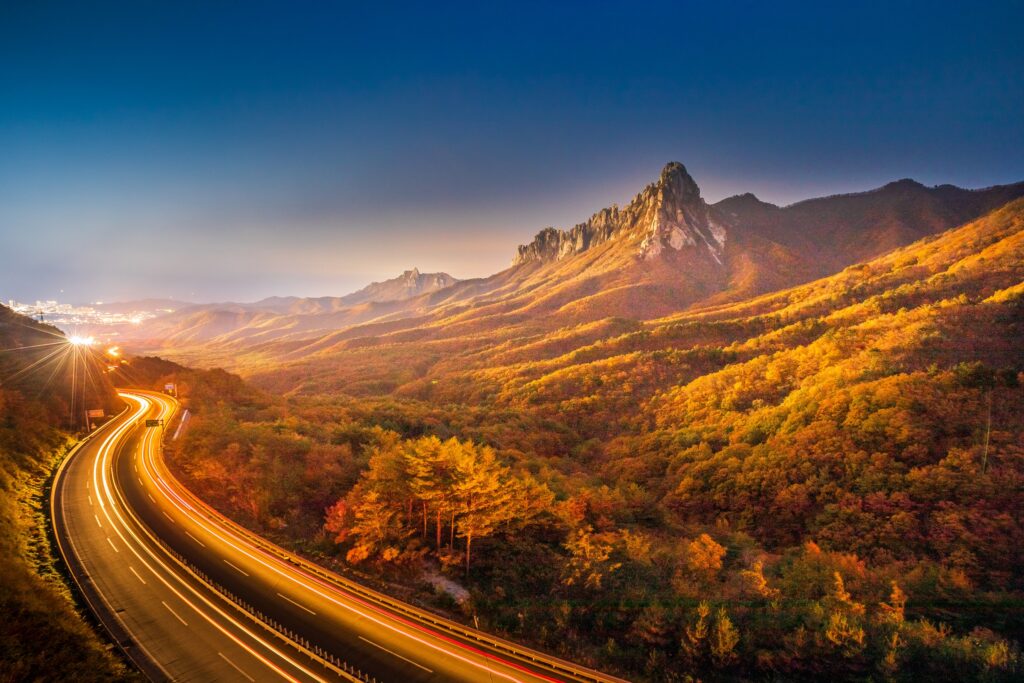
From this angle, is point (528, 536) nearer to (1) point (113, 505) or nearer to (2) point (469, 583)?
(2) point (469, 583)

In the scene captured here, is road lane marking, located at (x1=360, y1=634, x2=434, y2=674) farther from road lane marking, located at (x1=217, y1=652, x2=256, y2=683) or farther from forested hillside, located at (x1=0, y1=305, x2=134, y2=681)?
forested hillside, located at (x1=0, y1=305, x2=134, y2=681)

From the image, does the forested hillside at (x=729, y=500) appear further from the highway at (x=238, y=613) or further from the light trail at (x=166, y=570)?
the light trail at (x=166, y=570)

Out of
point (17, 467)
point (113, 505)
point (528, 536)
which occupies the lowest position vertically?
point (528, 536)

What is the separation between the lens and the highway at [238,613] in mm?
19844

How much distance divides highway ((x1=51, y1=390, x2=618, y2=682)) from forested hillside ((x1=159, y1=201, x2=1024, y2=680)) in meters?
2.87

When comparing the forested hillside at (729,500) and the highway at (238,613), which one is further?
the forested hillside at (729,500)

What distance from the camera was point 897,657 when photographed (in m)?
20.3

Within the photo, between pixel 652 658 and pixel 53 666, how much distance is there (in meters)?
25.8

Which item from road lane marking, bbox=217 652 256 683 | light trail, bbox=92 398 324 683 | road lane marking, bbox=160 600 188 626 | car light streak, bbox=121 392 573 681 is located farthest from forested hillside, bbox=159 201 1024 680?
road lane marking, bbox=217 652 256 683

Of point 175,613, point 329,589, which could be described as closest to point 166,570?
A: point 175,613

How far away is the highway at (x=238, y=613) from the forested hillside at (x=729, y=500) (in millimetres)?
2868

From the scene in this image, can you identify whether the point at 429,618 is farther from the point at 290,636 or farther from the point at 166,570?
the point at 166,570

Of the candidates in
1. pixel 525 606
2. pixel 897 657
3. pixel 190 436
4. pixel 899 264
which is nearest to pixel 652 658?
pixel 525 606

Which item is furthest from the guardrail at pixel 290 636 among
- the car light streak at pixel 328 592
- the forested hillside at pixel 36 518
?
the forested hillside at pixel 36 518
